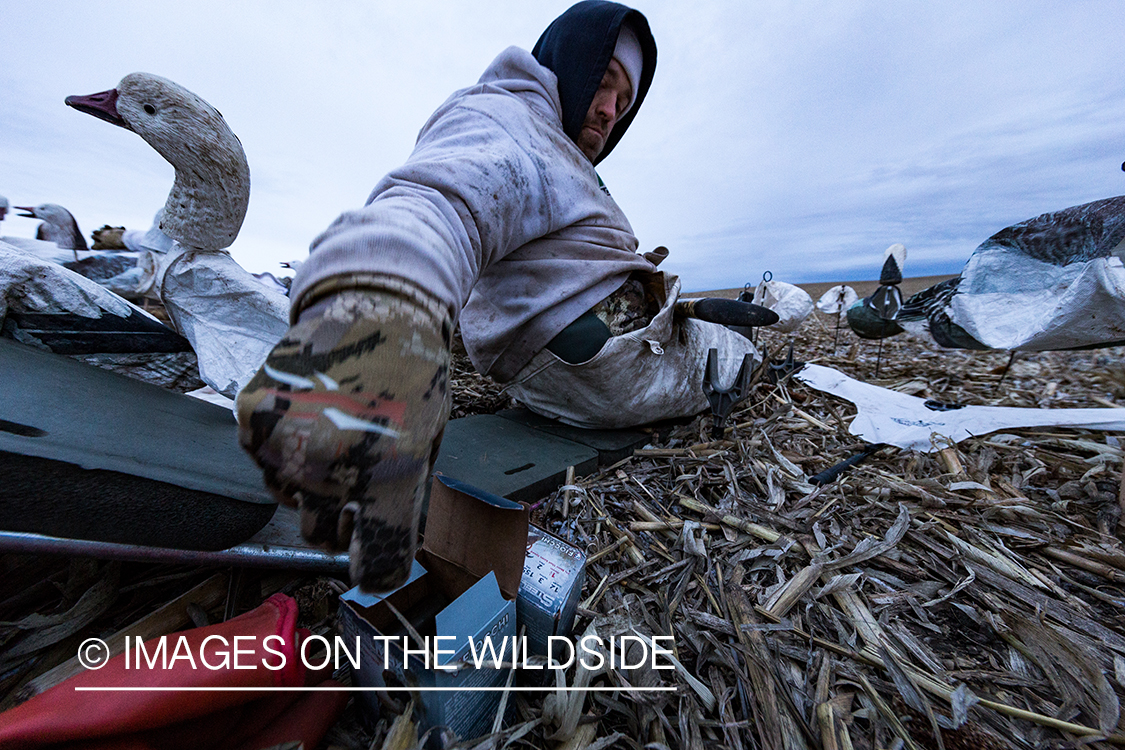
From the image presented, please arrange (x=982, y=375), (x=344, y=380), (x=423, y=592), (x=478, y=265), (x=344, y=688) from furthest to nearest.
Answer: (x=982, y=375)
(x=478, y=265)
(x=423, y=592)
(x=344, y=688)
(x=344, y=380)

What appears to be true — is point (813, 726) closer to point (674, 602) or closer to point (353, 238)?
point (674, 602)

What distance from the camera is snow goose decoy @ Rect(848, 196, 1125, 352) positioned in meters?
1.43

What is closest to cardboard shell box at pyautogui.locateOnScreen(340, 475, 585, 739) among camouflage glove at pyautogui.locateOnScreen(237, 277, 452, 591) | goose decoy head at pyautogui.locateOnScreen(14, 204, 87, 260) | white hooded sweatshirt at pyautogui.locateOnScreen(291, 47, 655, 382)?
camouflage glove at pyautogui.locateOnScreen(237, 277, 452, 591)

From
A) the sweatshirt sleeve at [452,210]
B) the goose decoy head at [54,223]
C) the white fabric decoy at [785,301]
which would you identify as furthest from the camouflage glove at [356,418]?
the goose decoy head at [54,223]

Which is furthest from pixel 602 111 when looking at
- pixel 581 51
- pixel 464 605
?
pixel 464 605

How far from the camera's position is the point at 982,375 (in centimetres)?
270

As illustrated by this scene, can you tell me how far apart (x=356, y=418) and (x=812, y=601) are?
0.96 meters

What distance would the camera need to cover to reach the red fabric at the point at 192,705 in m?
0.44

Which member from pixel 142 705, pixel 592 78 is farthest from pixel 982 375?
pixel 142 705

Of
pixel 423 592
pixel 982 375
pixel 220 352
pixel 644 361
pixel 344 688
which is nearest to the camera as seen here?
pixel 344 688

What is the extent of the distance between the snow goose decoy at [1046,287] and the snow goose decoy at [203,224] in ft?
9.07

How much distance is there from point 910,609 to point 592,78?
5.48 ft

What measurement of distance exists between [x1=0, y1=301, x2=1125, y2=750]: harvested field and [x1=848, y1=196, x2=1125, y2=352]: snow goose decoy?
1.58 feet

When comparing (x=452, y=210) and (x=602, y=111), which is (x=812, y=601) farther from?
(x=602, y=111)
